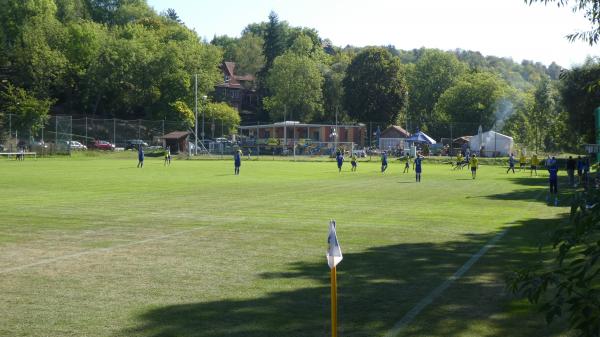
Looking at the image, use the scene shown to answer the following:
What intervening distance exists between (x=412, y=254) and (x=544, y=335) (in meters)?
5.34

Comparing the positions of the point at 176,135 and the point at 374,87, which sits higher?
the point at 374,87

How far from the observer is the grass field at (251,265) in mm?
7719

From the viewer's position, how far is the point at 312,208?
21.2 m

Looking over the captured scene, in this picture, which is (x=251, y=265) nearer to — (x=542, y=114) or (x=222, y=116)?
(x=542, y=114)

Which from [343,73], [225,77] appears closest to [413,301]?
[343,73]

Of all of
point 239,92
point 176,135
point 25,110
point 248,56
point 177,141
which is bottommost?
point 177,141

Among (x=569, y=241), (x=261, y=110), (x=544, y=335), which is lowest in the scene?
(x=544, y=335)

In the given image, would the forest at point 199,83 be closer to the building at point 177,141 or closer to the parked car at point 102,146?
the parked car at point 102,146

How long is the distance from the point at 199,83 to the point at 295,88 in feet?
54.9

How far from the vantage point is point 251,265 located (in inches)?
444

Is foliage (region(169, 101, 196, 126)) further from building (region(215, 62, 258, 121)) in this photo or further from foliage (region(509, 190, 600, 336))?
foliage (region(509, 190, 600, 336))

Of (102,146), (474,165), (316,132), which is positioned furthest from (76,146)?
(474,165)

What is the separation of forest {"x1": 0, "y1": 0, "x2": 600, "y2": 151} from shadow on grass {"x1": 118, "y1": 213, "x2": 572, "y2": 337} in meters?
68.0

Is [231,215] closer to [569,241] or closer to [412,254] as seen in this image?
[412,254]
